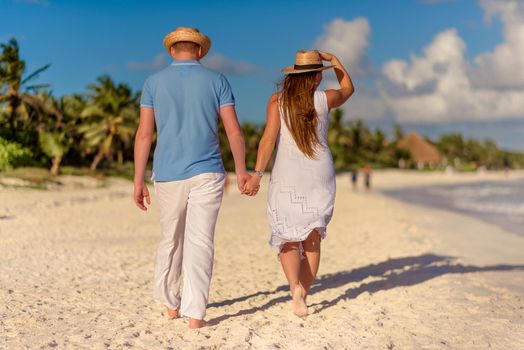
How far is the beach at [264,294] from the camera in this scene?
3.99 metres

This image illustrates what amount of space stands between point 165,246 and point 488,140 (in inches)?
6186

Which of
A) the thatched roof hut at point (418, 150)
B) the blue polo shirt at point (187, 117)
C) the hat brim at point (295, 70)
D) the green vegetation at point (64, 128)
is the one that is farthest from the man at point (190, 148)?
the thatched roof hut at point (418, 150)

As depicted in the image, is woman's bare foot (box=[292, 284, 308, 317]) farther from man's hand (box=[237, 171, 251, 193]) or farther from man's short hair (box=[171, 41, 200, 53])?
man's short hair (box=[171, 41, 200, 53])

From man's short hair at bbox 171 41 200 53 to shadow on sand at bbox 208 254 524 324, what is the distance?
6.58ft

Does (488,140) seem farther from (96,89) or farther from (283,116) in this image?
(283,116)

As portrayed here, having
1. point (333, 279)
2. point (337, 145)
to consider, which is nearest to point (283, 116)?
point (333, 279)

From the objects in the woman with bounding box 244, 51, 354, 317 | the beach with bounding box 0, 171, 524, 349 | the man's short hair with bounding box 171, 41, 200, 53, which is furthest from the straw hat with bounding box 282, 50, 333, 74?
the beach with bounding box 0, 171, 524, 349

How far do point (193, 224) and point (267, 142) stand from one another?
783 millimetres

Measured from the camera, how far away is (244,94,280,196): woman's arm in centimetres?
409

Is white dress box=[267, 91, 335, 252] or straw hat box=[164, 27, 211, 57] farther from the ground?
straw hat box=[164, 27, 211, 57]

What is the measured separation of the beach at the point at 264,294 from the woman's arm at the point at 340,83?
1684 mm

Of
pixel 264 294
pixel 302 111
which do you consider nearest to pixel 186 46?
pixel 302 111

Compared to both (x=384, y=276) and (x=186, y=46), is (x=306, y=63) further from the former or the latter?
(x=384, y=276)

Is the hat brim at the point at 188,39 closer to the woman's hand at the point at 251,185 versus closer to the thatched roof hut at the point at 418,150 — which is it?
the woman's hand at the point at 251,185
